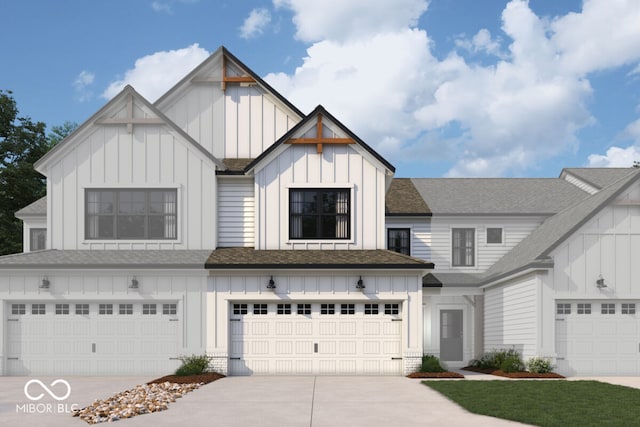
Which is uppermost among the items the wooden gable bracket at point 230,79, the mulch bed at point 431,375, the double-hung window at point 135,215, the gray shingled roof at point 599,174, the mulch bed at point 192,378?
the wooden gable bracket at point 230,79

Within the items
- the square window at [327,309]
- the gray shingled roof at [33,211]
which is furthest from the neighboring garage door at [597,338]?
the gray shingled roof at [33,211]

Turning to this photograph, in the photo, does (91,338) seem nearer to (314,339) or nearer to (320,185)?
(314,339)

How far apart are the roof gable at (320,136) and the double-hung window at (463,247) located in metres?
7.35

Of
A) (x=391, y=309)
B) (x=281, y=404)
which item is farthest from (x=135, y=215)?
(x=281, y=404)

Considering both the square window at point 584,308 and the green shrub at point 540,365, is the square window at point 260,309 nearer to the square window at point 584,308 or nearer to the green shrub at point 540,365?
the green shrub at point 540,365

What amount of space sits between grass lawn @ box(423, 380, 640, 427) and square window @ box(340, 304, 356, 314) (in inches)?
151

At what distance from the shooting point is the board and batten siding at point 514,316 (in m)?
22.9

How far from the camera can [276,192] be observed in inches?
941

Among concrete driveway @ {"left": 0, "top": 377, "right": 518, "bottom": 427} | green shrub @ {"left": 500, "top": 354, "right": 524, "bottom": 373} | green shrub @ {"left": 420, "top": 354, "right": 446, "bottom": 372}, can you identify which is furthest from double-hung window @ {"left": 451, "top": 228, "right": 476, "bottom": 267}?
concrete driveway @ {"left": 0, "top": 377, "right": 518, "bottom": 427}

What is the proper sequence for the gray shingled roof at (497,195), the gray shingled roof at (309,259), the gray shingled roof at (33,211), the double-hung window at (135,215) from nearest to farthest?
the gray shingled roof at (309,259) → the double-hung window at (135,215) → the gray shingled roof at (497,195) → the gray shingled roof at (33,211)

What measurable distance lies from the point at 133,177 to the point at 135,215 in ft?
4.25

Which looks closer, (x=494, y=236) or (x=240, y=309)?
(x=240, y=309)

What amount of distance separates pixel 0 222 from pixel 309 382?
102 feet

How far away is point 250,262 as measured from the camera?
866 inches
